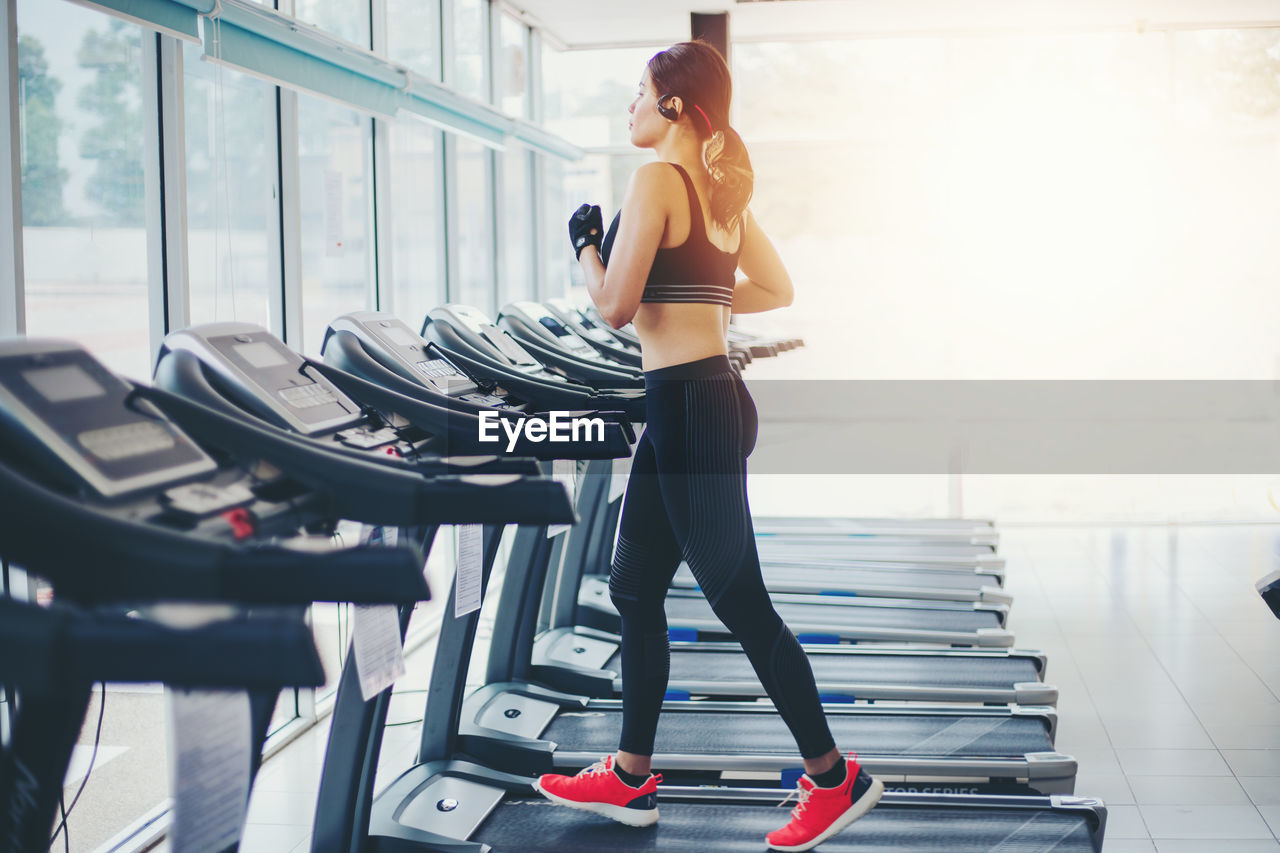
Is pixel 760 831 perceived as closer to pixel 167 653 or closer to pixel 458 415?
pixel 458 415

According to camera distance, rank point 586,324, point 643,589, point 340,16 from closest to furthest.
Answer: point 643,589 < point 340,16 < point 586,324

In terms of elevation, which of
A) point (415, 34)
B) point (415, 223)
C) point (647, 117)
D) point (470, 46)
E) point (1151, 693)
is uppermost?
point (470, 46)

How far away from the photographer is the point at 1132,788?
2986 mm

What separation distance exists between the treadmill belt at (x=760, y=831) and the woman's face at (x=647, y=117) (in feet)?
4.61

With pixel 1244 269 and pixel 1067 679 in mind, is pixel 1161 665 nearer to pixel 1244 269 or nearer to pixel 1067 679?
pixel 1067 679

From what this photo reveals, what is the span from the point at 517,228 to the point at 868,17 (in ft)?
6.98

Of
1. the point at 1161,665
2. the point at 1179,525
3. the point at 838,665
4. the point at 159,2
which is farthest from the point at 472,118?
the point at 1179,525

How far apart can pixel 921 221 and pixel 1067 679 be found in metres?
3.46

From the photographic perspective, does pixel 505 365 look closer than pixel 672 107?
No

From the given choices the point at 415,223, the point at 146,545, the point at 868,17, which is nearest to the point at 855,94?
the point at 868,17

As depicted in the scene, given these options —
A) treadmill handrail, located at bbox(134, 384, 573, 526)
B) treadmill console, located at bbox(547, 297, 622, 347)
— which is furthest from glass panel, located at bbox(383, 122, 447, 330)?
treadmill handrail, located at bbox(134, 384, 573, 526)

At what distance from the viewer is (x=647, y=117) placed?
2.17m

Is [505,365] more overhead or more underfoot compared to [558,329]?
more underfoot

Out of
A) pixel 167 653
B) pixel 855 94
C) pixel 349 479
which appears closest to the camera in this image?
pixel 167 653
